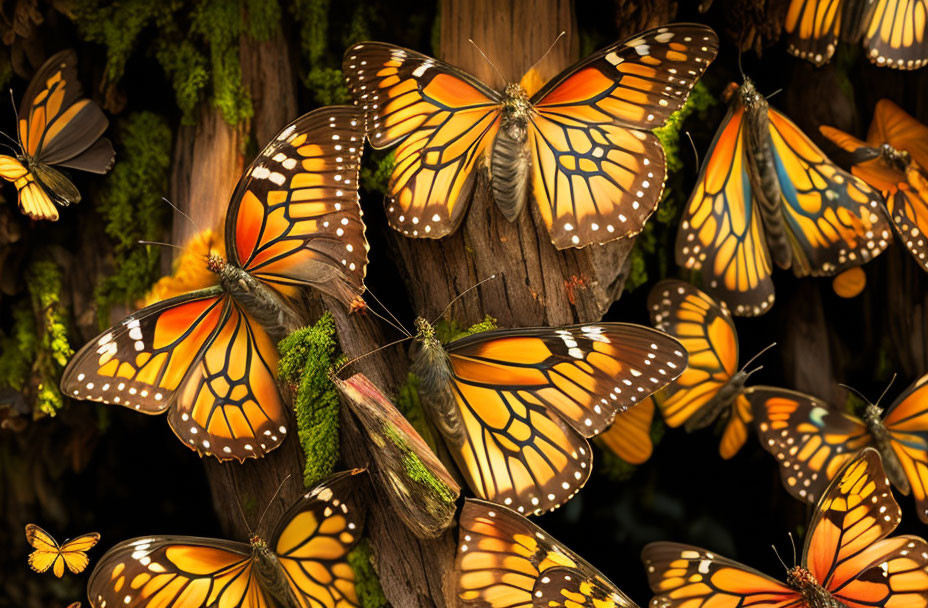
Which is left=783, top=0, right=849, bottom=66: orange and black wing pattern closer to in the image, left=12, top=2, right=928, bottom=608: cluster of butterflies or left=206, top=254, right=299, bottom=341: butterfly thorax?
left=12, top=2, right=928, bottom=608: cluster of butterflies

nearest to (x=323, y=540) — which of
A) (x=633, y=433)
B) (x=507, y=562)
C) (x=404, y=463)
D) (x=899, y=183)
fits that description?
(x=404, y=463)

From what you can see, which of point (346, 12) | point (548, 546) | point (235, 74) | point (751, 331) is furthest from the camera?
point (751, 331)

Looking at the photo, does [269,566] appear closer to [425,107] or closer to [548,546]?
[548,546]

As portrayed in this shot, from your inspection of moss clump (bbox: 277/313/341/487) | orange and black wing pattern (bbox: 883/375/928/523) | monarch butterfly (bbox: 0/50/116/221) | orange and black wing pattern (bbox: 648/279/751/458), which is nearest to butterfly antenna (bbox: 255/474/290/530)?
moss clump (bbox: 277/313/341/487)

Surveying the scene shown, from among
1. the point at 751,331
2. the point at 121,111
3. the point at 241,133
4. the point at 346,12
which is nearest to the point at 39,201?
the point at 121,111

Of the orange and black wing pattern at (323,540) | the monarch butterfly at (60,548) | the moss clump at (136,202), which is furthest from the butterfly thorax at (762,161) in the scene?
the monarch butterfly at (60,548)

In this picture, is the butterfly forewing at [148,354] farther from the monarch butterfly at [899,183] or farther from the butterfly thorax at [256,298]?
the monarch butterfly at [899,183]
